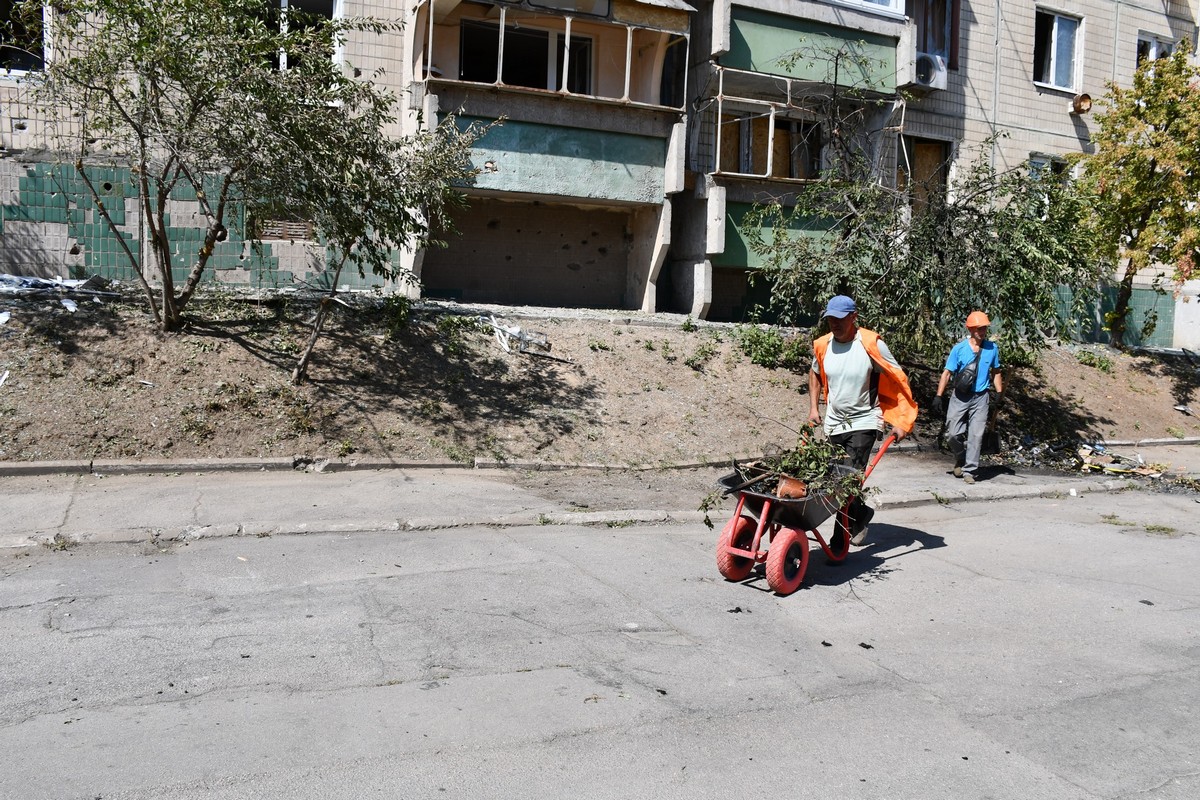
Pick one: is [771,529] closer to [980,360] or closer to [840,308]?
[840,308]

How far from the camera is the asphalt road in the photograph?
397cm

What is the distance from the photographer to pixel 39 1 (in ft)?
32.7

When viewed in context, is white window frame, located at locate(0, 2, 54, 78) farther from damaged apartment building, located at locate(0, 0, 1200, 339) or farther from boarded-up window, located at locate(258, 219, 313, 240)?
boarded-up window, located at locate(258, 219, 313, 240)

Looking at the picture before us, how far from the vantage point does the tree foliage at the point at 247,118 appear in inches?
379

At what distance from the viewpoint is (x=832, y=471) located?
22.2ft

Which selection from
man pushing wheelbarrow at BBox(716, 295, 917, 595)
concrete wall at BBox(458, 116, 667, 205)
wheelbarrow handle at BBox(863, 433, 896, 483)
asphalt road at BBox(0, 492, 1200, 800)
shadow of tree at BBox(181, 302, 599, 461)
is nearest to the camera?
asphalt road at BBox(0, 492, 1200, 800)

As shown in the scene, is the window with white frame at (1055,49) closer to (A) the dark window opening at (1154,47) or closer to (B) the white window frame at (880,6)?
(A) the dark window opening at (1154,47)

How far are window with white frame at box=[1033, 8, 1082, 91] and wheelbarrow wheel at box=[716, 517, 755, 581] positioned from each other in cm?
1933

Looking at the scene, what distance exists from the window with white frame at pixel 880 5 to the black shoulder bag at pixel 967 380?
979cm

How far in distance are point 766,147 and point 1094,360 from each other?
7.42 m

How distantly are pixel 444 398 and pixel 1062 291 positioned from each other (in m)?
15.9

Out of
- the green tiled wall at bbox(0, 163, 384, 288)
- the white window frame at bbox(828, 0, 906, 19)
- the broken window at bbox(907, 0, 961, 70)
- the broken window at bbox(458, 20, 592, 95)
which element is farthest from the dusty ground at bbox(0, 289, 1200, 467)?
the broken window at bbox(907, 0, 961, 70)

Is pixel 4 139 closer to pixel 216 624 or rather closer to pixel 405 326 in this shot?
pixel 405 326

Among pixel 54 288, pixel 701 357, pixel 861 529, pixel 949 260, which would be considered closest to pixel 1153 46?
pixel 949 260
